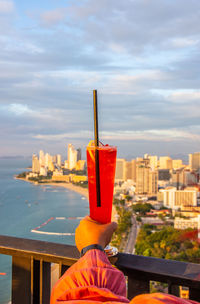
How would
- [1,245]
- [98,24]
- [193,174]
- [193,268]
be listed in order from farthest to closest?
[193,174] → [98,24] → [1,245] → [193,268]

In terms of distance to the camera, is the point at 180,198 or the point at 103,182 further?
the point at 180,198

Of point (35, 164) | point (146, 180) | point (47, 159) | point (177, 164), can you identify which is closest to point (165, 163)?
point (177, 164)

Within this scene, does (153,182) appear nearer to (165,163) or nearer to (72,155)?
(165,163)

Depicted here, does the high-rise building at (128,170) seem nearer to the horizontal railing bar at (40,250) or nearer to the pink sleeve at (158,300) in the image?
the horizontal railing bar at (40,250)

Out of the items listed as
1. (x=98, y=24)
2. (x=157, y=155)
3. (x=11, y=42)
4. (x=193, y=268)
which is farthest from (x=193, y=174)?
(x=193, y=268)

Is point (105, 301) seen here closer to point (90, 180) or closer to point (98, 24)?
point (90, 180)

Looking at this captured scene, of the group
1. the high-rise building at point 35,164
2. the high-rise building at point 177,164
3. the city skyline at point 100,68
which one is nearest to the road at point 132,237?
the city skyline at point 100,68
